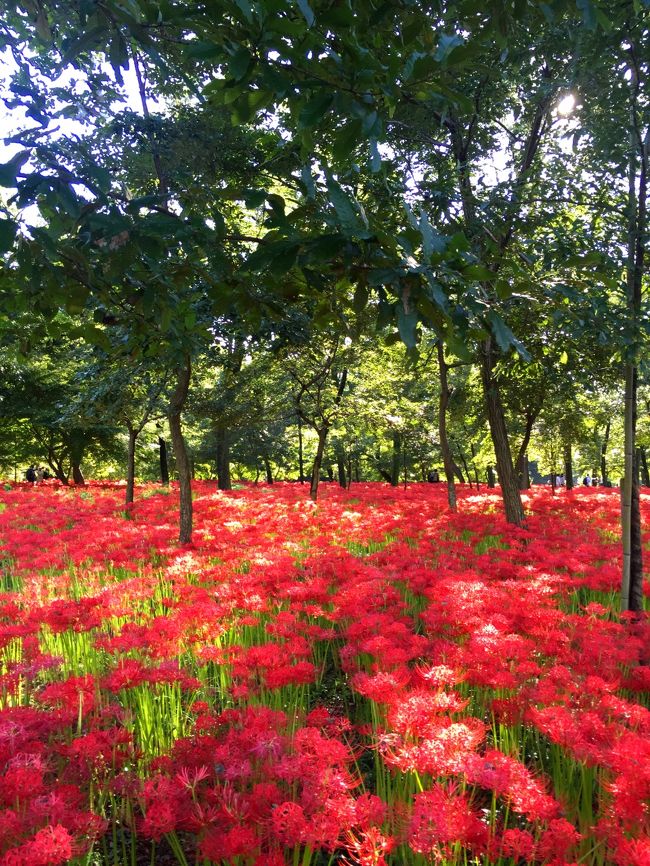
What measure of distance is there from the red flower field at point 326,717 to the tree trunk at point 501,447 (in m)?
2.94

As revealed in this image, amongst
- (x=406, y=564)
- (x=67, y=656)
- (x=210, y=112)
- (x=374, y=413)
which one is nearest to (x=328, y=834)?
(x=67, y=656)

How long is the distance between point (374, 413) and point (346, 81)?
42.8ft

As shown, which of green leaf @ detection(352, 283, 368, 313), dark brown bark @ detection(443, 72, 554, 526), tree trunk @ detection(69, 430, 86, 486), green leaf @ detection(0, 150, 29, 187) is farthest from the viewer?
tree trunk @ detection(69, 430, 86, 486)

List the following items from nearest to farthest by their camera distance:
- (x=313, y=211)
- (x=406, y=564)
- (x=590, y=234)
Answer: (x=313, y=211), (x=590, y=234), (x=406, y=564)

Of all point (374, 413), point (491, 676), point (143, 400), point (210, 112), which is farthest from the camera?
point (374, 413)

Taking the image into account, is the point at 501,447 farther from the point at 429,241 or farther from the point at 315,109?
the point at 315,109

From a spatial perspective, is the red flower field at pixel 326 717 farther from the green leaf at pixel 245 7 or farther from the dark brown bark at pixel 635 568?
the green leaf at pixel 245 7

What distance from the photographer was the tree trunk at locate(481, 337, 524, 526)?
9.73 meters

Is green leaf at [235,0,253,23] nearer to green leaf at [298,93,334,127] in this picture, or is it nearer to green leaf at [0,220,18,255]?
green leaf at [298,93,334,127]

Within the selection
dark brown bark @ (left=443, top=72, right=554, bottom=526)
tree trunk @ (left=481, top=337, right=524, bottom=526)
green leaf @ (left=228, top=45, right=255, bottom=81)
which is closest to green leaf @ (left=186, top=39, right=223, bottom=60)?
green leaf @ (left=228, top=45, right=255, bottom=81)

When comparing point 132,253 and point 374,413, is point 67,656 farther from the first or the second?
point 374,413

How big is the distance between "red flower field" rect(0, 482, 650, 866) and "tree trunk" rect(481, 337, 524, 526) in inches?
116

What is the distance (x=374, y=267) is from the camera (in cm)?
189

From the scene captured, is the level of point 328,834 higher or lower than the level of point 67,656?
higher
